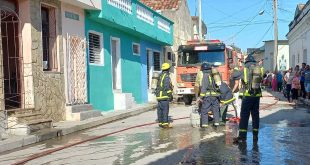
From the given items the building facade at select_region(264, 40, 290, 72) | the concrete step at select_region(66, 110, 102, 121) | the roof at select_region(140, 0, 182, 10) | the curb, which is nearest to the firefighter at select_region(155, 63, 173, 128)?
the concrete step at select_region(66, 110, 102, 121)

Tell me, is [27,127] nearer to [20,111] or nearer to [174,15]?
[20,111]

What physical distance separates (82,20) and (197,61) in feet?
24.1

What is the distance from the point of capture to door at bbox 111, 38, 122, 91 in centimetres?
1900

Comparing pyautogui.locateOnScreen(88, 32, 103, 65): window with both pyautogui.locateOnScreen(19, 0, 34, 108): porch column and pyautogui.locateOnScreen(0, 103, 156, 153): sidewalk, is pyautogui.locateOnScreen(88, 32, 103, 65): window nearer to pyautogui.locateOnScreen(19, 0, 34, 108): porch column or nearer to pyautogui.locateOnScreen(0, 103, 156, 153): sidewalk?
pyautogui.locateOnScreen(0, 103, 156, 153): sidewalk

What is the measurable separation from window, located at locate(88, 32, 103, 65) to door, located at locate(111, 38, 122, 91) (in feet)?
6.46

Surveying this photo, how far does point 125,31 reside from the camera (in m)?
19.8

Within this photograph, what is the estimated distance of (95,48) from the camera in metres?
16.7

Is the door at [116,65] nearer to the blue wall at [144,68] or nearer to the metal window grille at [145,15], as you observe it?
the metal window grille at [145,15]

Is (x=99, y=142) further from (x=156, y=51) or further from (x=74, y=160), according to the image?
(x=156, y=51)

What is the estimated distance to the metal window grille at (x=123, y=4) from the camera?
17047 millimetres

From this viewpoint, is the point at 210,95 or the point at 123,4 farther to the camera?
the point at 123,4

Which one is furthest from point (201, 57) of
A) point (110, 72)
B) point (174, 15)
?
point (174, 15)

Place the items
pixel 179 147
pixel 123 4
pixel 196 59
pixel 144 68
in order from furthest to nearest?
pixel 144 68 < pixel 196 59 < pixel 123 4 < pixel 179 147

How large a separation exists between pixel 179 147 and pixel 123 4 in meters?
10.6
